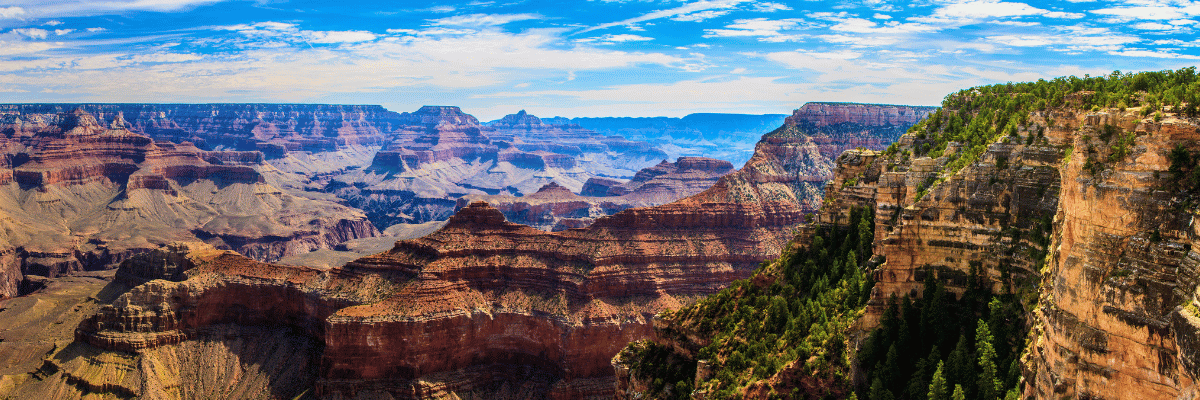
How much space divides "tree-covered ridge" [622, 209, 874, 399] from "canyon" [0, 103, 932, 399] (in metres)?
41.1

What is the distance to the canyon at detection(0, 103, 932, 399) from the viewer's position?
90812mm

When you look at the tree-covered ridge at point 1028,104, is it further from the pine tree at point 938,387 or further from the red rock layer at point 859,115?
the red rock layer at point 859,115

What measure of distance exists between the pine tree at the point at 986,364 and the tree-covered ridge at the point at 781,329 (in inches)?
261

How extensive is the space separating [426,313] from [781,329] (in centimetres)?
5451

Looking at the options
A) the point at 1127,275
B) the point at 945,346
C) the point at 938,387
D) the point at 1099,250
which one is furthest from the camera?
the point at 945,346

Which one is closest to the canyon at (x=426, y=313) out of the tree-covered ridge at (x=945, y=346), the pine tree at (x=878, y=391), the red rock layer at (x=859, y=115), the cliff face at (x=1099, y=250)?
the pine tree at (x=878, y=391)

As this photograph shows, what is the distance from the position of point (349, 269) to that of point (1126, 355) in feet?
309

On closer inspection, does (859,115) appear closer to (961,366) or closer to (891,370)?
(891,370)

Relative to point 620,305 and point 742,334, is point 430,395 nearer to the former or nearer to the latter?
point 620,305

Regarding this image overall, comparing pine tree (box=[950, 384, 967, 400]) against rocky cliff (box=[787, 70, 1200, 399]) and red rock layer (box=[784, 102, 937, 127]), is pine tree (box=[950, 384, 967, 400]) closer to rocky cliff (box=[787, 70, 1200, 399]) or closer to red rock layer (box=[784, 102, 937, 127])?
rocky cliff (box=[787, 70, 1200, 399])

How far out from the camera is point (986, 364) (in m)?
30.9

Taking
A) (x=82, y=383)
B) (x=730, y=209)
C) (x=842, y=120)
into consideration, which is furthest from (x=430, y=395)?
(x=842, y=120)

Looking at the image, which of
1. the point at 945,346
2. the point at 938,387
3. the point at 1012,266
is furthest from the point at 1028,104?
the point at 938,387

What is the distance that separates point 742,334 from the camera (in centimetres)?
4647
